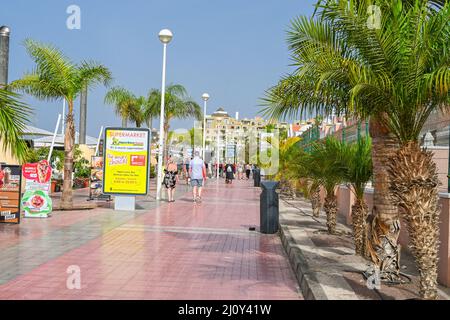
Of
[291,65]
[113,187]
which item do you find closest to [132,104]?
Answer: [113,187]

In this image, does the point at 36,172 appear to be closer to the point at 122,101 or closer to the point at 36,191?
the point at 36,191

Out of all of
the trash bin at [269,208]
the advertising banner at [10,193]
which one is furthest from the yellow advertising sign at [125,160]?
the trash bin at [269,208]

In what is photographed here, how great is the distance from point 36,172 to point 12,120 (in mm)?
5472

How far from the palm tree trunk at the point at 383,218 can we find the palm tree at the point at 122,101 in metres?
23.6

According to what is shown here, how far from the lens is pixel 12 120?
6.61 metres

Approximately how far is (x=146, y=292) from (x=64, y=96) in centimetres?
930

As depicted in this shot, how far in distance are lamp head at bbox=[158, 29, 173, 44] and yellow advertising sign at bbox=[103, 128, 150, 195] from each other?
6.15m

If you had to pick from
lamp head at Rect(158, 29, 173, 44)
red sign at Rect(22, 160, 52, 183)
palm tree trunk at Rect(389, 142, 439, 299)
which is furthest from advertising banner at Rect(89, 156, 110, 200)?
palm tree trunk at Rect(389, 142, 439, 299)

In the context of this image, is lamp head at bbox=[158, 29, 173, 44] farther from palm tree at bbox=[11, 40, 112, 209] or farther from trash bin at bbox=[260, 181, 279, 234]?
trash bin at bbox=[260, 181, 279, 234]

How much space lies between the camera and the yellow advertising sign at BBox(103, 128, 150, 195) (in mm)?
14680

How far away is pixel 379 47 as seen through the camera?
505cm

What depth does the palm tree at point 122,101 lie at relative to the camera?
92.7 feet

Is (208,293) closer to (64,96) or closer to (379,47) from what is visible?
(379,47)

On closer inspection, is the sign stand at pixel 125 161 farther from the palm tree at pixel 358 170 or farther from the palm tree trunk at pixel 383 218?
the palm tree trunk at pixel 383 218
